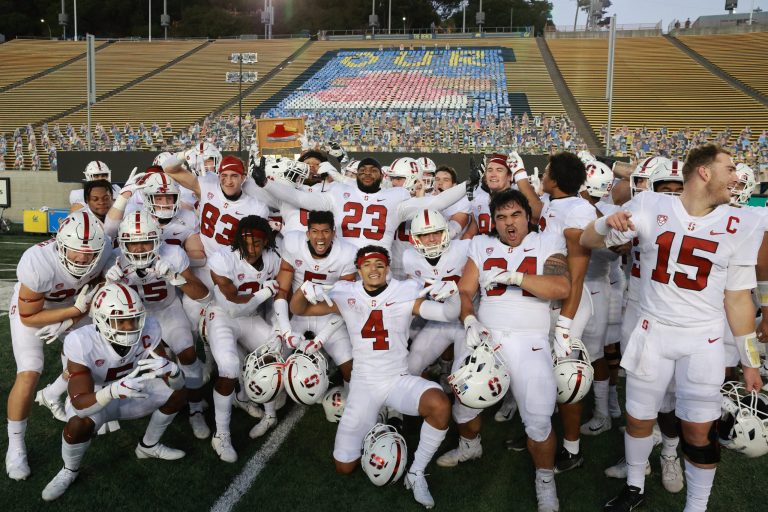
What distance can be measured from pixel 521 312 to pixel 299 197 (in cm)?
248

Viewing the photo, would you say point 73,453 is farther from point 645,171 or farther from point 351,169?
point 645,171

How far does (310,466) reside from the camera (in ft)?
15.9

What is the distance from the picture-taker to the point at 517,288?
4605 millimetres

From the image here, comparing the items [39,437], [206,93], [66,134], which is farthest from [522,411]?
[206,93]

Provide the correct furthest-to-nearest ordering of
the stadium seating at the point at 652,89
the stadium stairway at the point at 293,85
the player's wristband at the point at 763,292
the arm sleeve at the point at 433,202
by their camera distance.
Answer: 1. the stadium stairway at the point at 293,85
2. the stadium seating at the point at 652,89
3. the arm sleeve at the point at 433,202
4. the player's wristband at the point at 763,292

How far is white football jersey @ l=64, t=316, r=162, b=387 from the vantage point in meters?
4.29

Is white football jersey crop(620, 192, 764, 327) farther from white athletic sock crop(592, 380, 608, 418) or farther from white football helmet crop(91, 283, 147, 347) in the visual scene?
white football helmet crop(91, 283, 147, 347)

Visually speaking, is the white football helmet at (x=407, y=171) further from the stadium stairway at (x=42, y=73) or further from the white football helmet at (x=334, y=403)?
the stadium stairway at (x=42, y=73)

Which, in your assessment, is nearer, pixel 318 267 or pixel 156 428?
pixel 156 428

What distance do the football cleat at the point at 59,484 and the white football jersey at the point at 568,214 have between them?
13.2ft

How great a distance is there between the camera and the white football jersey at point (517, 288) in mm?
4586

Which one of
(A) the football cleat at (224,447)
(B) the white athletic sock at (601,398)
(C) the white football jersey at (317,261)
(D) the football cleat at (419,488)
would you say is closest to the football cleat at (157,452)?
(A) the football cleat at (224,447)

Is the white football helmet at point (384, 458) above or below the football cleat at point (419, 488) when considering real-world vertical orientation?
above

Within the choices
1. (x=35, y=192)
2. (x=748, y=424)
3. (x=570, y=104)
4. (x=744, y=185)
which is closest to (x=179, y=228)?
(x=748, y=424)
